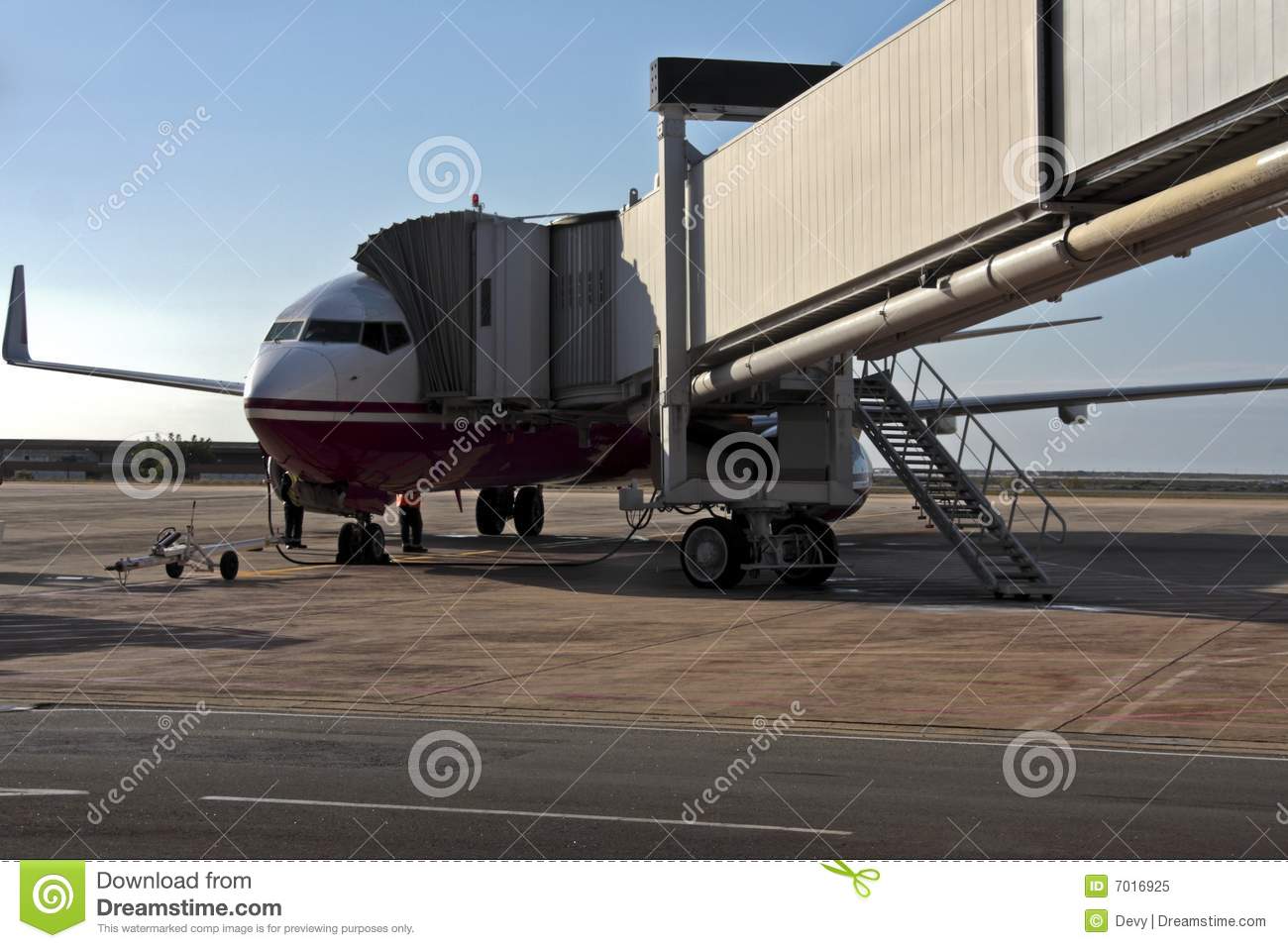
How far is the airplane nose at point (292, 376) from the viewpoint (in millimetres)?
25891

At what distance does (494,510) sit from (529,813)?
107 ft

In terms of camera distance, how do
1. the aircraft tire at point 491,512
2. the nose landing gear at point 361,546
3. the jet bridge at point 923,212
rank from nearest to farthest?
the jet bridge at point 923,212, the nose landing gear at point 361,546, the aircraft tire at point 491,512

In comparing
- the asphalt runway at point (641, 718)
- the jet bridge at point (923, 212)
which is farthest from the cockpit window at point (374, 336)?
the jet bridge at point (923, 212)

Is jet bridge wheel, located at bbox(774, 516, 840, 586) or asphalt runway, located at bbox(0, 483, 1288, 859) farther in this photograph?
jet bridge wheel, located at bbox(774, 516, 840, 586)

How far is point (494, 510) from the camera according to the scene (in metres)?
40.7

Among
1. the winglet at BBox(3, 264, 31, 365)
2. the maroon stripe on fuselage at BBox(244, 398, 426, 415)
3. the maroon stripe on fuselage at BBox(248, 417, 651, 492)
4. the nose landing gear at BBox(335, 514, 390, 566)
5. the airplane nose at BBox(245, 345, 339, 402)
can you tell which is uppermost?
the winglet at BBox(3, 264, 31, 365)

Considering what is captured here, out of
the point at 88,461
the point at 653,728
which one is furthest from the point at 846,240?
the point at 88,461

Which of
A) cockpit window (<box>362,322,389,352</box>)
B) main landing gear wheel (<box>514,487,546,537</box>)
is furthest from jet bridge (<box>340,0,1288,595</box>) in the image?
main landing gear wheel (<box>514,487,546,537</box>)

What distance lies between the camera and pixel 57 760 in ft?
31.8

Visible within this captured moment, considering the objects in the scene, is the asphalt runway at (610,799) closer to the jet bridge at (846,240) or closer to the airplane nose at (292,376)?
the jet bridge at (846,240)

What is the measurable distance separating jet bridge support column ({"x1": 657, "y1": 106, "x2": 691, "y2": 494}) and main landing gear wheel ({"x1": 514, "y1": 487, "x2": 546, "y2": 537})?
52.4 ft

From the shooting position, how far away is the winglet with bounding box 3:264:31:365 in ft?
143

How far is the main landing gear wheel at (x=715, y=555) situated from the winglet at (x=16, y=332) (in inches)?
1117

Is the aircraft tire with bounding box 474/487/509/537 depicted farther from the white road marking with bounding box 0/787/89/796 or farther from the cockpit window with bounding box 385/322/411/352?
the white road marking with bounding box 0/787/89/796
